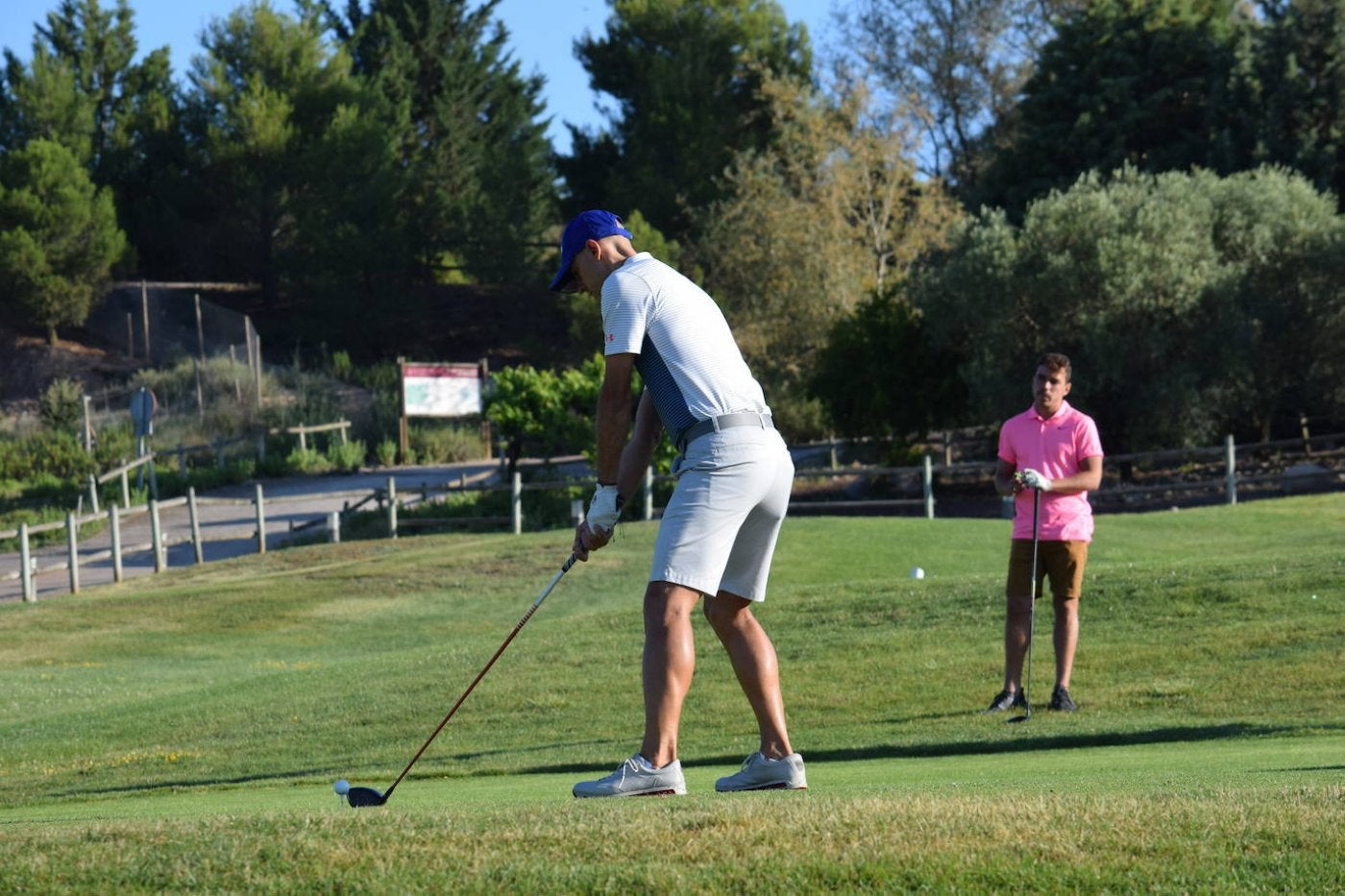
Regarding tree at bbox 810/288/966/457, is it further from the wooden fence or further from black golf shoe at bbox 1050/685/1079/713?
black golf shoe at bbox 1050/685/1079/713

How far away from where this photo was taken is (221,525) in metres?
42.3

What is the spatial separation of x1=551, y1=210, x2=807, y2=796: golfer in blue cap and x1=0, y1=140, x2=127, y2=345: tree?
60.0 m

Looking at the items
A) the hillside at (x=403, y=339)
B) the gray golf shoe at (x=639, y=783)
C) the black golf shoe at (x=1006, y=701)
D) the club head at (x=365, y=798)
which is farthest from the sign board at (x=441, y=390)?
the gray golf shoe at (x=639, y=783)

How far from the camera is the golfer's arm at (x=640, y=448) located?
6703mm

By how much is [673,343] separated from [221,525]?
37.5 m

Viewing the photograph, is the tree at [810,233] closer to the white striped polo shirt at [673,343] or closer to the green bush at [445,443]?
the green bush at [445,443]

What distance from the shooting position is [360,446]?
51.9 metres

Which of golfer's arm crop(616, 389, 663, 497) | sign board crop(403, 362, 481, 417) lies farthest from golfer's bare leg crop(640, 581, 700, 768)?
sign board crop(403, 362, 481, 417)

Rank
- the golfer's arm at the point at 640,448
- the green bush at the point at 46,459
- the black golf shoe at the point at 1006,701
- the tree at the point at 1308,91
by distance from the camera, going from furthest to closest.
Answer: the green bush at the point at 46,459
the tree at the point at 1308,91
the black golf shoe at the point at 1006,701
the golfer's arm at the point at 640,448

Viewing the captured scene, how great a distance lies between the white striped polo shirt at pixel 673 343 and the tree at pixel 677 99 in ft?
182

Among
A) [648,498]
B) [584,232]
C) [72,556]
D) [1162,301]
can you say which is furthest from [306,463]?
[584,232]

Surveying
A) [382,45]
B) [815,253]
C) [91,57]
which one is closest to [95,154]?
[91,57]

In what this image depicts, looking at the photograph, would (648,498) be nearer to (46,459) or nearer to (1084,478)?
(1084,478)

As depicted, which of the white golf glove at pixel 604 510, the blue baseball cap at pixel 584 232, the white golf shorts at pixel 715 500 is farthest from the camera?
the blue baseball cap at pixel 584 232
